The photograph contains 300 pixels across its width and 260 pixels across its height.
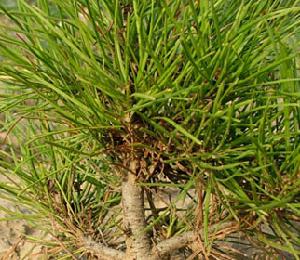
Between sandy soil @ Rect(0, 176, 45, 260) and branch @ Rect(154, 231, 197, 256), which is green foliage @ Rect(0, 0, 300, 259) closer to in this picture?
branch @ Rect(154, 231, 197, 256)

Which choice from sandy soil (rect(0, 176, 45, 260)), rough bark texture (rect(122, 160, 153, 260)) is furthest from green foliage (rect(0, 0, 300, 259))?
sandy soil (rect(0, 176, 45, 260))

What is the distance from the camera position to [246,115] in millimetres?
600

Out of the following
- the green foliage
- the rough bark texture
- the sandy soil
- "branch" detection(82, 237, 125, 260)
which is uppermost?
the green foliage

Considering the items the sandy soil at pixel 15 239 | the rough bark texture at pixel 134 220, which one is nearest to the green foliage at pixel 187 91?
the rough bark texture at pixel 134 220

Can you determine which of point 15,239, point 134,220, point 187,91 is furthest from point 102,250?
point 15,239

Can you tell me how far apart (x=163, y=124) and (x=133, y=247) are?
0.16 m

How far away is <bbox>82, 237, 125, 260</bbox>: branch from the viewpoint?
2.34 ft

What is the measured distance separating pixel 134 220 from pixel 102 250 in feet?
0.21

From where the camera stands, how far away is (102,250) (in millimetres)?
722

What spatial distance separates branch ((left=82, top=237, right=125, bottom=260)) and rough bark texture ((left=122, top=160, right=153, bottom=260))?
0.02m

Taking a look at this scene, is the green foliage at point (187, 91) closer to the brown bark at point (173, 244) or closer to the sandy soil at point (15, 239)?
the brown bark at point (173, 244)

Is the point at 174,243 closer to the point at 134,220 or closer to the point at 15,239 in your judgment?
the point at 134,220

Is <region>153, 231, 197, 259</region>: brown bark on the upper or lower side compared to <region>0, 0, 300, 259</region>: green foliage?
lower

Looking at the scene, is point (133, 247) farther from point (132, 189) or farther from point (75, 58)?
point (75, 58)
